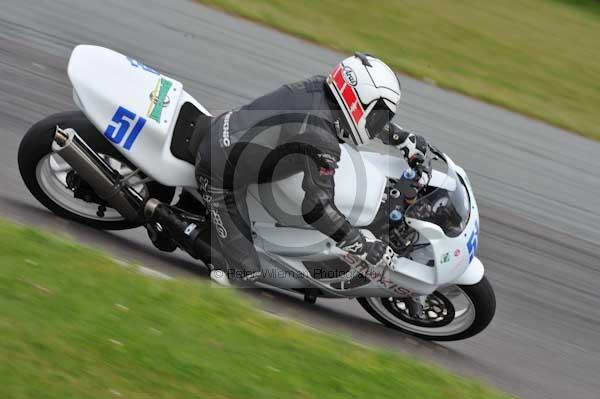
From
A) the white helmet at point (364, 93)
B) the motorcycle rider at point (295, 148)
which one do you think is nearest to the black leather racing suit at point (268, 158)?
the motorcycle rider at point (295, 148)

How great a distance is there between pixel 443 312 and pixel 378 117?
5.26 feet

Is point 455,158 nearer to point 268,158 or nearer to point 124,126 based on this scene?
point 268,158

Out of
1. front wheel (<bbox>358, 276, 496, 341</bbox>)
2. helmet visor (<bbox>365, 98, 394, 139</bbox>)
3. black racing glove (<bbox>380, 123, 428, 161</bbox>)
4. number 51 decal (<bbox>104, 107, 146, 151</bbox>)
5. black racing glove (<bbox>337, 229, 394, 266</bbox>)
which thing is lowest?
front wheel (<bbox>358, 276, 496, 341</bbox>)

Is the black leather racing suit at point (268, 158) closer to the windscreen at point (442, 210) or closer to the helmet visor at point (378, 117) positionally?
the helmet visor at point (378, 117)

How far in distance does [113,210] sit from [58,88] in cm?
293

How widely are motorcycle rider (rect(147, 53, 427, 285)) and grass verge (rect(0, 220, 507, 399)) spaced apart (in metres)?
0.71

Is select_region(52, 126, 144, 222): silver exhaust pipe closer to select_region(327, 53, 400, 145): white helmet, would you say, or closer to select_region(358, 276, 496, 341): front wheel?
select_region(327, 53, 400, 145): white helmet

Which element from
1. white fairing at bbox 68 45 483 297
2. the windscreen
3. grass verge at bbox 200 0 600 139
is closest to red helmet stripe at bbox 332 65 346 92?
white fairing at bbox 68 45 483 297

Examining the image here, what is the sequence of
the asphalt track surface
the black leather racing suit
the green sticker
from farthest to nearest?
the asphalt track surface < the green sticker < the black leather racing suit

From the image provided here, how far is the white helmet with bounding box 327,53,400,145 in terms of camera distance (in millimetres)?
5559

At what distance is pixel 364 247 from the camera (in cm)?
580

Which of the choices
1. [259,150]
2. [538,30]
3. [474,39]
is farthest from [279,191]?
[538,30]

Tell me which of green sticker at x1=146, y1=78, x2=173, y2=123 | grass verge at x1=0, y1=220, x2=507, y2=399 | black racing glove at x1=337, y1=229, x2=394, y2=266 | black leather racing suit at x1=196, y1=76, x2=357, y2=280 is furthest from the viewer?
green sticker at x1=146, y1=78, x2=173, y2=123

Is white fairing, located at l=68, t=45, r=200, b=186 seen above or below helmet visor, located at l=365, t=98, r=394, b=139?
below
